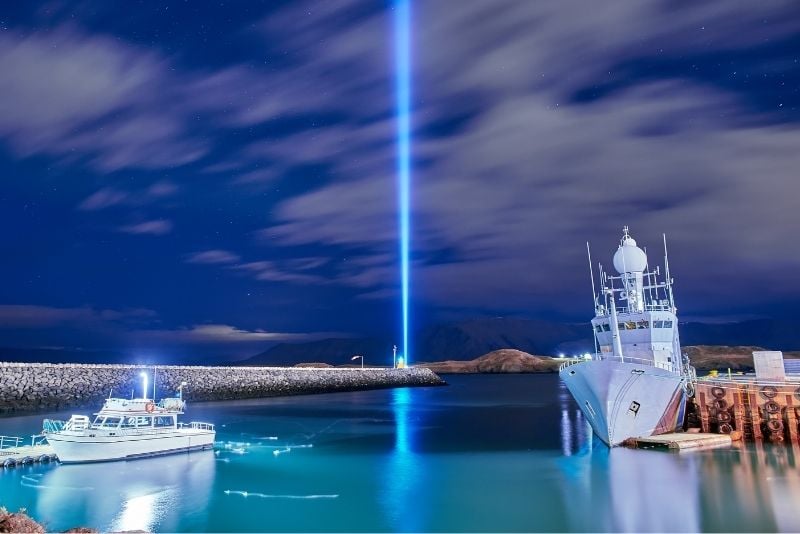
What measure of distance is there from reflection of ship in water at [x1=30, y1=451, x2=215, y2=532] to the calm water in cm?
9

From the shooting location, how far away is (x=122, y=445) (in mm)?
37812

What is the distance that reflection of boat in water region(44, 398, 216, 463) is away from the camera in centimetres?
3594

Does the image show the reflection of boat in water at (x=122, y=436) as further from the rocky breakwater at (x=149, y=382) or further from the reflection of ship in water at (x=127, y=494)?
the rocky breakwater at (x=149, y=382)

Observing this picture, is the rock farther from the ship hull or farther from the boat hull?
the ship hull

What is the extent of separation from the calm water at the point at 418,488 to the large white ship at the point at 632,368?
9.51ft

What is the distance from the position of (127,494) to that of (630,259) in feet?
144

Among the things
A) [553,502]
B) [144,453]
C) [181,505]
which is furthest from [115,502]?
[553,502]

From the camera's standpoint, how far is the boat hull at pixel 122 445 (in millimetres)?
35844

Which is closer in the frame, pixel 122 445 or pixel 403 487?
pixel 403 487

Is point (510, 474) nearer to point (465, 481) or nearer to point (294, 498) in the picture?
point (465, 481)

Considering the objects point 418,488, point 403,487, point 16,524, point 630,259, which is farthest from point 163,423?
point 630,259

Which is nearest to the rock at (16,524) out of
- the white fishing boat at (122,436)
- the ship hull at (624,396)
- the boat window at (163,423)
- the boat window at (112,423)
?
the white fishing boat at (122,436)

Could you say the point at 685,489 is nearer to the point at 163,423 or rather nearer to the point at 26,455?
the point at 163,423

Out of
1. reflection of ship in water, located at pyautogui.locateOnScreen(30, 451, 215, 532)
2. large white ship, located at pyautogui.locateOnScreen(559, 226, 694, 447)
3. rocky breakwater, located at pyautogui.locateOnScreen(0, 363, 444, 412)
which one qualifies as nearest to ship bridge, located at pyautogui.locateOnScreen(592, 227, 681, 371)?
large white ship, located at pyautogui.locateOnScreen(559, 226, 694, 447)
